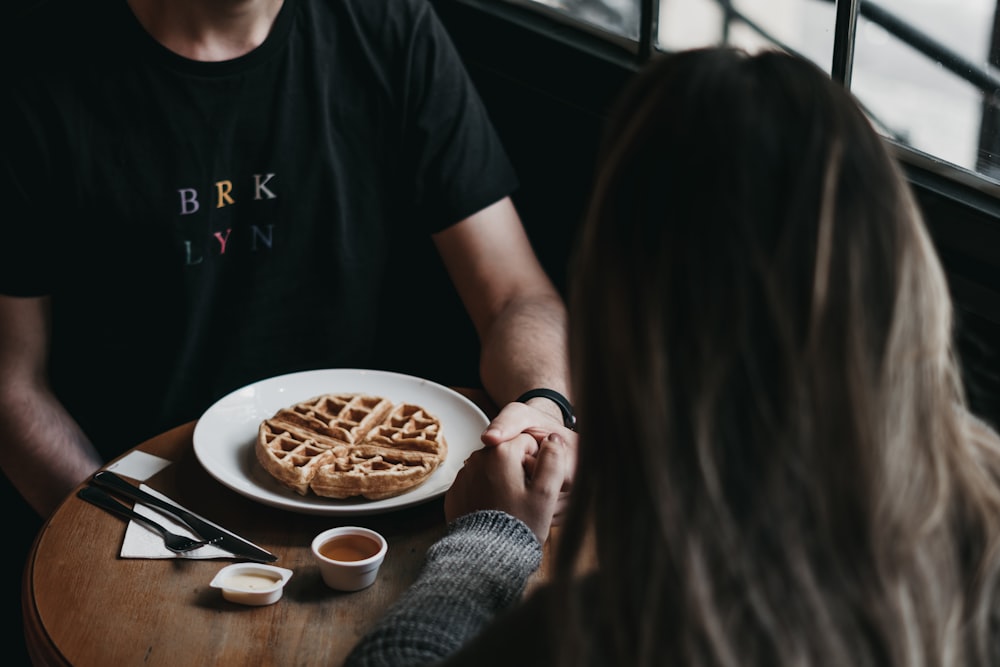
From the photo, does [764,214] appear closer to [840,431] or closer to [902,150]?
[840,431]

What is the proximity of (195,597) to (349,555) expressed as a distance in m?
0.21

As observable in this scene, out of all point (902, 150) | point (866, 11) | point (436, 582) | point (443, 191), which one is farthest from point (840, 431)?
point (443, 191)

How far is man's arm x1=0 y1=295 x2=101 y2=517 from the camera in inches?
72.7

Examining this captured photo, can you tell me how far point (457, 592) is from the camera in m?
1.07

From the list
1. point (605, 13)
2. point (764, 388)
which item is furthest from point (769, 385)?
point (605, 13)

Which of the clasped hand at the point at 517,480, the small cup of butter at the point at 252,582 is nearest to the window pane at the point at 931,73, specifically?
the clasped hand at the point at 517,480

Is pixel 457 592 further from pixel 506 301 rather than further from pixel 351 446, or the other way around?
pixel 506 301

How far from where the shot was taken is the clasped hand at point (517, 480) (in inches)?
51.5

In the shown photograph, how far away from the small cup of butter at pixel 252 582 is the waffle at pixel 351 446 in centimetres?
18

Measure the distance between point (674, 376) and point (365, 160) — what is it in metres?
1.52

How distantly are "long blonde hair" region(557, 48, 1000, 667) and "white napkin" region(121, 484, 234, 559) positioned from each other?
79cm

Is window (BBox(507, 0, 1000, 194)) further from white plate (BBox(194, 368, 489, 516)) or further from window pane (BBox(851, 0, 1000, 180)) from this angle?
white plate (BBox(194, 368, 489, 516))

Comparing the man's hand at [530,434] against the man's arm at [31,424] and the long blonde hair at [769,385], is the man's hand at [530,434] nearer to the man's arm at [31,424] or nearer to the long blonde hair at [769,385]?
the long blonde hair at [769,385]

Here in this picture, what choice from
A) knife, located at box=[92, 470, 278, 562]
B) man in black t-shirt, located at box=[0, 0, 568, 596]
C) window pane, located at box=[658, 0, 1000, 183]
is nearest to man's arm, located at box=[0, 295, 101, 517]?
man in black t-shirt, located at box=[0, 0, 568, 596]
